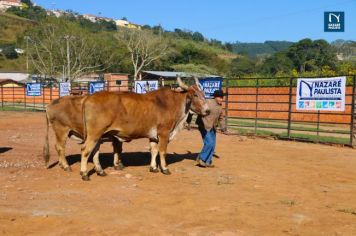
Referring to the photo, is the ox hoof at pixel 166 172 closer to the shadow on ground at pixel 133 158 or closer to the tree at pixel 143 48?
the shadow on ground at pixel 133 158

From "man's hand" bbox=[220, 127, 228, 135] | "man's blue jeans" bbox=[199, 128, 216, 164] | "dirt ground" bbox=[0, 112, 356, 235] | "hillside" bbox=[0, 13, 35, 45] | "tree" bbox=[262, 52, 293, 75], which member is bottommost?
"dirt ground" bbox=[0, 112, 356, 235]

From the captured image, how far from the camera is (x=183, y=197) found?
7.35 meters

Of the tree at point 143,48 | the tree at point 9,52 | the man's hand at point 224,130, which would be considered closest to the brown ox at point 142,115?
the man's hand at point 224,130

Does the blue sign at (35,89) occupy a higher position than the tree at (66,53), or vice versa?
the tree at (66,53)

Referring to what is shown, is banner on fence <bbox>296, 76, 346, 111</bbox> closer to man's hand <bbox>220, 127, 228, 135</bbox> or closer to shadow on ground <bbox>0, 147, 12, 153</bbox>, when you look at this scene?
man's hand <bbox>220, 127, 228, 135</bbox>

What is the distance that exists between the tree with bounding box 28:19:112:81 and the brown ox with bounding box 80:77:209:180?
51.1 m

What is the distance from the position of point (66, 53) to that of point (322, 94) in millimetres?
52719

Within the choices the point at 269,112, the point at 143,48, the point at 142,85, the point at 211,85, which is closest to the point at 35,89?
the point at 142,85

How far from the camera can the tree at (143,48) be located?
70375mm

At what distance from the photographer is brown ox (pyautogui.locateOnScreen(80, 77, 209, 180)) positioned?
28.7 ft

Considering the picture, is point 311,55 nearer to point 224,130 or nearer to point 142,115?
point 224,130

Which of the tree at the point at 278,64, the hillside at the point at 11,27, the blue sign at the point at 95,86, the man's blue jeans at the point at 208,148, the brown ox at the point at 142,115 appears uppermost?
the hillside at the point at 11,27

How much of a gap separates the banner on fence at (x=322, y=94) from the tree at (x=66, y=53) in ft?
154

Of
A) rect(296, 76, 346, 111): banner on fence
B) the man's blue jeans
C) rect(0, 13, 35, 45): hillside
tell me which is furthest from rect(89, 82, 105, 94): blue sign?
rect(0, 13, 35, 45): hillside
